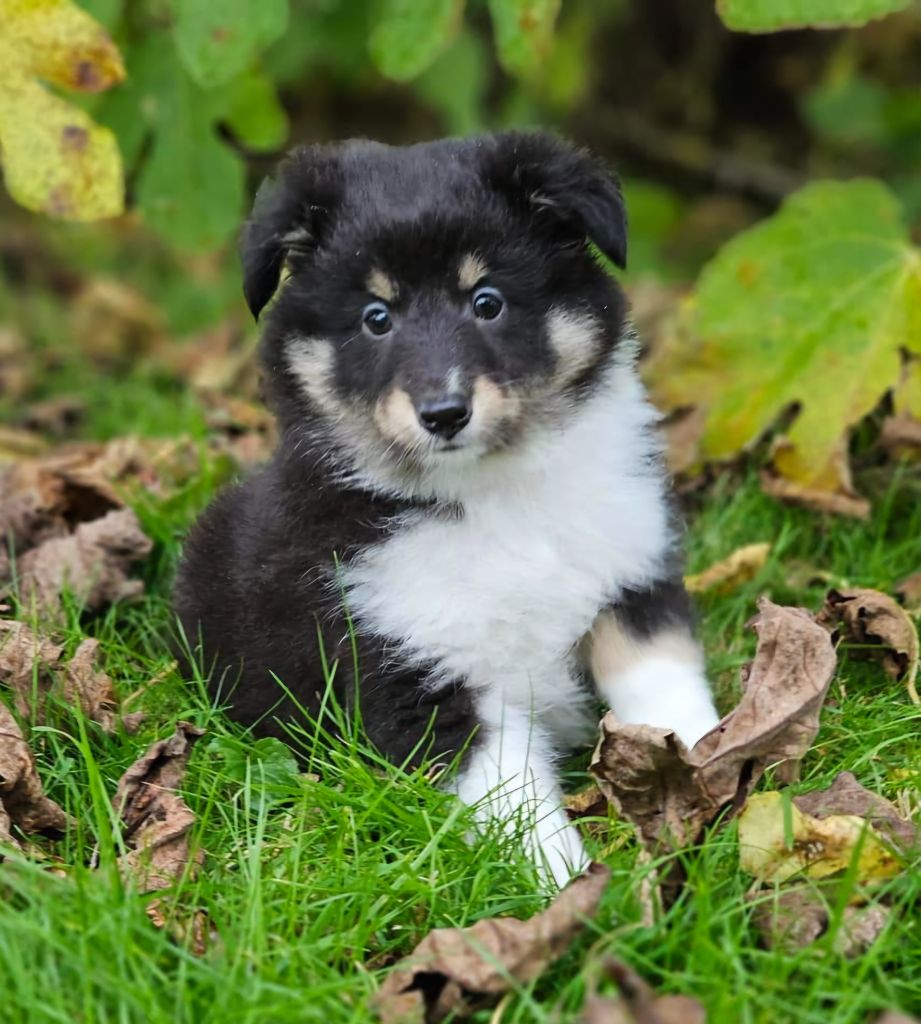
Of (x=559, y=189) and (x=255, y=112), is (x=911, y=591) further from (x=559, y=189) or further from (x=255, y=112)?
(x=255, y=112)

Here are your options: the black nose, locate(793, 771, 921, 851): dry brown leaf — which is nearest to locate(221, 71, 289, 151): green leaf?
the black nose

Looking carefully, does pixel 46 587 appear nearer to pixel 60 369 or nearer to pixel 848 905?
pixel 848 905

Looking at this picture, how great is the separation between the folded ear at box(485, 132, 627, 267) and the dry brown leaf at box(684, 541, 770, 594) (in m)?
1.28

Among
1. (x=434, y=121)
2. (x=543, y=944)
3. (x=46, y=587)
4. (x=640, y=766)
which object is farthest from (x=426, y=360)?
(x=434, y=121)

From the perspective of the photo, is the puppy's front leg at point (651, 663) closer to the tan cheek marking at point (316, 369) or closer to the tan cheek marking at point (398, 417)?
the tan cheek marking at point (398, 417)

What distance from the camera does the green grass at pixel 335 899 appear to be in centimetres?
252

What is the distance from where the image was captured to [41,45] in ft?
15.1

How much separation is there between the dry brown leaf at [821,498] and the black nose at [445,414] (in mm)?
1878

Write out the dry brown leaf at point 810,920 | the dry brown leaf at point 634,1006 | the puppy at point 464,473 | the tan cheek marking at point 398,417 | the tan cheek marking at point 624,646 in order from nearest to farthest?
the dry brown leaf at point 634,1006
the dry brown leaf at point 810,920
the tan cheek marking at point 398,417
the puppy at point 464,473
the tan cheek marking at point 624,646

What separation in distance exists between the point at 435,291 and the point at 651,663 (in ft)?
3.44

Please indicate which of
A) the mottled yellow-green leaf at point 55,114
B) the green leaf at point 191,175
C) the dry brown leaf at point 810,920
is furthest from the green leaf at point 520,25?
the dry brown leaf at point 810,920

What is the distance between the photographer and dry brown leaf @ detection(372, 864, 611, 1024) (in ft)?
8.40

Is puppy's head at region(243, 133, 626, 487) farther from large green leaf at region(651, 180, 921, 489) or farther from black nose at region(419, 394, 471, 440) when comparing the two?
large green leaf at region(651, 180, 921, 489)

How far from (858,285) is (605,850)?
2.70 metres
